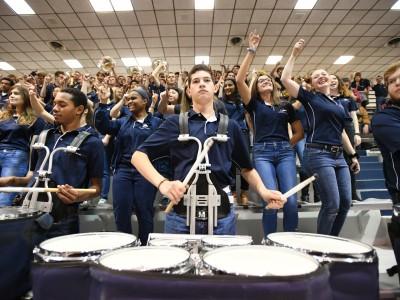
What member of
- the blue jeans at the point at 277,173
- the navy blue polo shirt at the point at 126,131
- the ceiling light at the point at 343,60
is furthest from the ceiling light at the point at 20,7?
the ceiling light at the point at 343,60

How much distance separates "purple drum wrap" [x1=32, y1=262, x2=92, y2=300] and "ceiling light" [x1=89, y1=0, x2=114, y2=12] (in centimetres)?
738

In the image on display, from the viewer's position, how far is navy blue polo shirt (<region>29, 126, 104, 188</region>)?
203cm

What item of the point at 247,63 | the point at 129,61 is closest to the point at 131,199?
the point at 247,63

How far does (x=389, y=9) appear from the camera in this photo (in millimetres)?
7336

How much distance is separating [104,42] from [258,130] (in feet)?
25.1

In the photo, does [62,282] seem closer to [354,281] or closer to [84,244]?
[84,244]

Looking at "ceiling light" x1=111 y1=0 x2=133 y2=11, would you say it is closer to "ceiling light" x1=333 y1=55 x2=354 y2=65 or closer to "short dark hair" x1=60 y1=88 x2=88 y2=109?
"short dark hair" x1=60 y1=88 x2=88 y2=109

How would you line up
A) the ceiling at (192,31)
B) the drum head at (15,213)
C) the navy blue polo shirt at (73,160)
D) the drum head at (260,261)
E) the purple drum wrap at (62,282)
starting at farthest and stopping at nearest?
1. the ceiling at (192,31)
2. the navy blue polo shirt at (73,160)
3. the drum head at (15,213)
4. the purple drum wrap at (62,282)
5. the drum head at (260,261)

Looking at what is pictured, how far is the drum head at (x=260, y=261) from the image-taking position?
2.54ft

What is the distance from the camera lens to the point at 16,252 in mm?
1250

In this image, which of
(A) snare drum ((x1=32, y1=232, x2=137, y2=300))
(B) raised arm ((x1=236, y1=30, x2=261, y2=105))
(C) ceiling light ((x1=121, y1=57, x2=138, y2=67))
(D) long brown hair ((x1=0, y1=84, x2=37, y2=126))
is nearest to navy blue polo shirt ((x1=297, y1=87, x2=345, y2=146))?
(B) raised arm ((x1=236, y1=30, x2=261, y2=105))

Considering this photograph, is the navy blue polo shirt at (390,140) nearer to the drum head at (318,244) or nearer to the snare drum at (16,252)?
the drum head at (318,244)

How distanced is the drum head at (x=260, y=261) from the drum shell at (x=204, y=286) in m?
0.06

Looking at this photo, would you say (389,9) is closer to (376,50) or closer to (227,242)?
(376,50)
